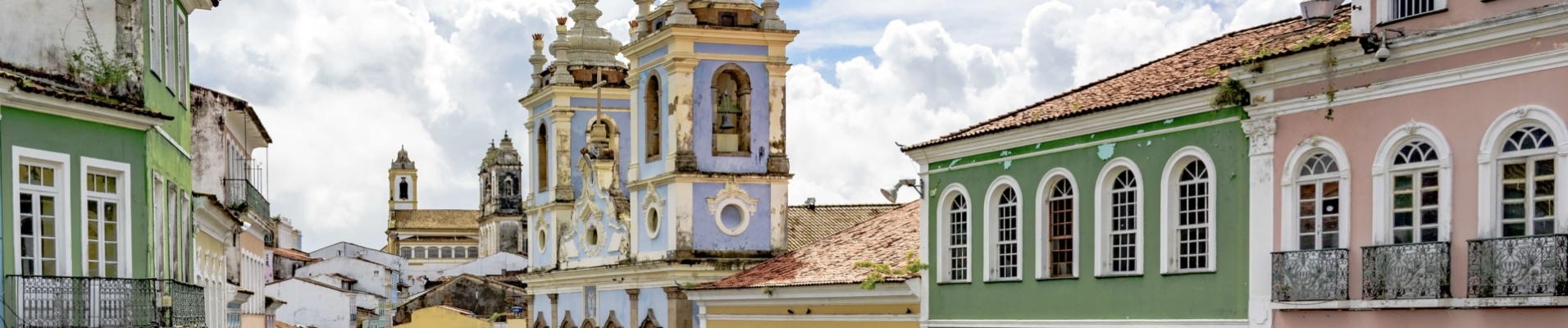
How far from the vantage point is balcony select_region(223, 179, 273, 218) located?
3081 cm

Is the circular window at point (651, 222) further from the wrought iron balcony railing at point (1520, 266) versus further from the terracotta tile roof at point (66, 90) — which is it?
the wrought iron balcony railing at point (1520, 266)

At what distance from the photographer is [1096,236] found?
21469mm

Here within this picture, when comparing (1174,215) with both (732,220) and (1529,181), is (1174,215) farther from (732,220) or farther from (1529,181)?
(732,220)

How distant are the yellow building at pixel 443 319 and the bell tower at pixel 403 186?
3078 inches

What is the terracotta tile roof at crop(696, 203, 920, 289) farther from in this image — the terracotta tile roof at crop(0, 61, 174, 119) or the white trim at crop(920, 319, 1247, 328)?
the terracotta tile roof at crop(0, 61, 174, 119)

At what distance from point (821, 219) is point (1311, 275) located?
1879cm

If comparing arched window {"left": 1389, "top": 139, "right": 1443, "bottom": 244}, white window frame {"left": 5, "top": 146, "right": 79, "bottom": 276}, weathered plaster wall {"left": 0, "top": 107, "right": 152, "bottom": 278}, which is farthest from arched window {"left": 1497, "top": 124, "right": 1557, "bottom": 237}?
white window frame {"left": 5, "top": 146, "right": 79, "bottom": 276}

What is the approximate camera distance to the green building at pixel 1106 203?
19.2 metres

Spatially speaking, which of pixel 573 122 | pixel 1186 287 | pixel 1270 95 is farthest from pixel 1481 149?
pixel 573 122

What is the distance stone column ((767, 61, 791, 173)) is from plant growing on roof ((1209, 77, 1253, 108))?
49.1ft

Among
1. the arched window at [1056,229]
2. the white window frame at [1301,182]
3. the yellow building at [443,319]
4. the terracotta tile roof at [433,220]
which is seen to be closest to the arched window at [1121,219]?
the arched window at [1056,229]

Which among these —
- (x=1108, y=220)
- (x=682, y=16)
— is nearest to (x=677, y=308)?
(x=682, y=16)

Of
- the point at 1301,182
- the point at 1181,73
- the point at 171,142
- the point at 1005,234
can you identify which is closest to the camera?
the point at 1301,182

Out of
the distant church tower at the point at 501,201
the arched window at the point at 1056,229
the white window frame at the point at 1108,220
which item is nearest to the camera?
the white window frame at the point at 1108,220
